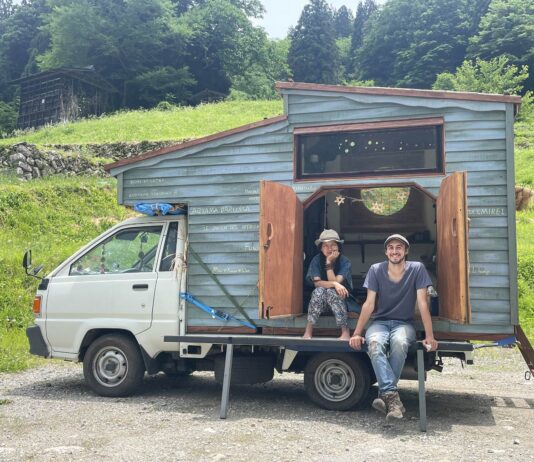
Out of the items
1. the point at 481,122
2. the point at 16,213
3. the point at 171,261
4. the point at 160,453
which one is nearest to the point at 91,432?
the point at 160,453

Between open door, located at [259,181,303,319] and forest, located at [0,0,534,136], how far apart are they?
149ft

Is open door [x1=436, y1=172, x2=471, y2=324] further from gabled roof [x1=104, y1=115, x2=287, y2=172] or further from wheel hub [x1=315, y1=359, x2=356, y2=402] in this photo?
gabled roof [x1=104, y1=115, x2=287, y2=172]

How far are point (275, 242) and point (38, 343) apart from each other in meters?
3.12

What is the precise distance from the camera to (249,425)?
217 inches

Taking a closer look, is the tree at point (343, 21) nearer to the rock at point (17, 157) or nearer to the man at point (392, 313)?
the rock at point (17, 157)

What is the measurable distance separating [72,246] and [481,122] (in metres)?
10.7

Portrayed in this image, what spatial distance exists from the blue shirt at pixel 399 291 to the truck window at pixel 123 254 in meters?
2.56

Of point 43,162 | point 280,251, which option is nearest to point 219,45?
point 43,162

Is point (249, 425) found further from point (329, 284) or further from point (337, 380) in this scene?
point (329, 284)

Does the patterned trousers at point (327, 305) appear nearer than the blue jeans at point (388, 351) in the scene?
No

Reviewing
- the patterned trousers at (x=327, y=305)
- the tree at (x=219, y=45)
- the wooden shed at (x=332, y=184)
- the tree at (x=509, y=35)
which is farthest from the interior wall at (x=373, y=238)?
the tree at (x=219, y=45)

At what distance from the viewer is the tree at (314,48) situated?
59.4 metres

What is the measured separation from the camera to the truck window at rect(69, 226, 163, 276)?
695cm

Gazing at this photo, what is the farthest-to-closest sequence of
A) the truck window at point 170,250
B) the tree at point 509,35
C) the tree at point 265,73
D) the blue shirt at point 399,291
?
the tree at point 265,73 < the tree at point 509,35 < the truck window at point 170,250 < the blue shirt at point 399,291
